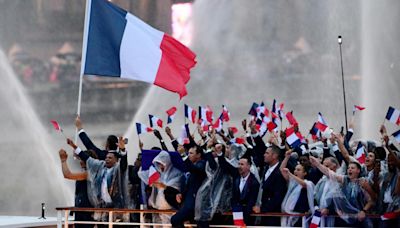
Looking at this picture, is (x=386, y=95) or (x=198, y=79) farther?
(x=198, y=79)

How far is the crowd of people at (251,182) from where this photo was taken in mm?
9203

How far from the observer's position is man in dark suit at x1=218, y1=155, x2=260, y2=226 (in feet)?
31.8

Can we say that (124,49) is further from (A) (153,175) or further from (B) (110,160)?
(A) (153,175)

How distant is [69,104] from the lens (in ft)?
66.8

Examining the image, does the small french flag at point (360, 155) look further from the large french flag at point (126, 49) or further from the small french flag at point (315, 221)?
the large french flag at point (126, 49)

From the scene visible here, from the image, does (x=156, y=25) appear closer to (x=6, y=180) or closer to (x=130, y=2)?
(x=130, y=2)

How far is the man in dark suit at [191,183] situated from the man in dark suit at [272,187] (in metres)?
0.62

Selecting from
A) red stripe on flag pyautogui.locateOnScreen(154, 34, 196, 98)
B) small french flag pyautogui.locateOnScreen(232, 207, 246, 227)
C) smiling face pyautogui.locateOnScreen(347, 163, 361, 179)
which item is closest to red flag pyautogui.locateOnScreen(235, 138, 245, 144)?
red stripe on flag pyautogui.locateOnScreen(154, 34, 196, 98)

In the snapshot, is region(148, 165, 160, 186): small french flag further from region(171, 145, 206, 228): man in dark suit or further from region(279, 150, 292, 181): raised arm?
region(279, 150, 292, 181): raised arm

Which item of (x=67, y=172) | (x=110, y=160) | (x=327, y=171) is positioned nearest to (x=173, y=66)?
(x=110, y=160)

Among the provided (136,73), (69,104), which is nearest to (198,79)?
(69,104)

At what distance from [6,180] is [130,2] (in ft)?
14.3

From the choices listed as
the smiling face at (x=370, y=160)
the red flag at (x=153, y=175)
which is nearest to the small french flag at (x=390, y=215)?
the smiling face at (x=370, y=160)

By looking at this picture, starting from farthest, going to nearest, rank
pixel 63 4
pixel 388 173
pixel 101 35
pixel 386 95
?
pixel 63 4 < pixel 386 95 < pixel 101 35 < pixel 388 173
